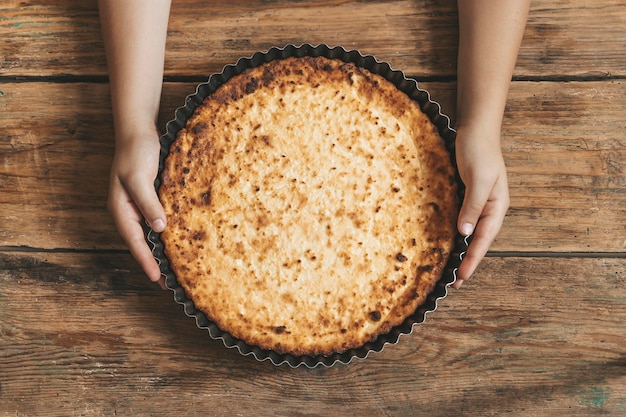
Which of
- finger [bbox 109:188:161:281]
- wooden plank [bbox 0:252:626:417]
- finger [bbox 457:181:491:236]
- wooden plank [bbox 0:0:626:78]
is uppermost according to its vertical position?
→ wooden plank [bbox 0:0:626:78]

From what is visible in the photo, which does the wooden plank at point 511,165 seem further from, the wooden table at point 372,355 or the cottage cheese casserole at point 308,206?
the cottage cheese casserole at point 308,206

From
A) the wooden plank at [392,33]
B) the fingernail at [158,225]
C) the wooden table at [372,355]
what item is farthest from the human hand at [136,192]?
the wooden plank at [392,33]

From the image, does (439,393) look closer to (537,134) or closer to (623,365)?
(623,365)

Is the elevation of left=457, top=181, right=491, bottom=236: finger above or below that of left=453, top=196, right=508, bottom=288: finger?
above

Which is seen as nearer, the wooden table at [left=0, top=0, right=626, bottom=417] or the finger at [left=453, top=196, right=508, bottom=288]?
the finger at [left=453, top=196, right=508, bottom=288]

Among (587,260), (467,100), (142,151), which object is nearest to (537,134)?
(467,100)

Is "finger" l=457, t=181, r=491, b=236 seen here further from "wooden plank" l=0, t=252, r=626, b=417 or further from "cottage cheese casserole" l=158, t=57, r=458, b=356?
"wooden plank" l=0, t=252, r=626, b=417

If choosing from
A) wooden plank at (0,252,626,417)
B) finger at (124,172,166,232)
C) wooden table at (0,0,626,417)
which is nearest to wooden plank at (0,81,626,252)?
wooden table at (0,0,626,417)
